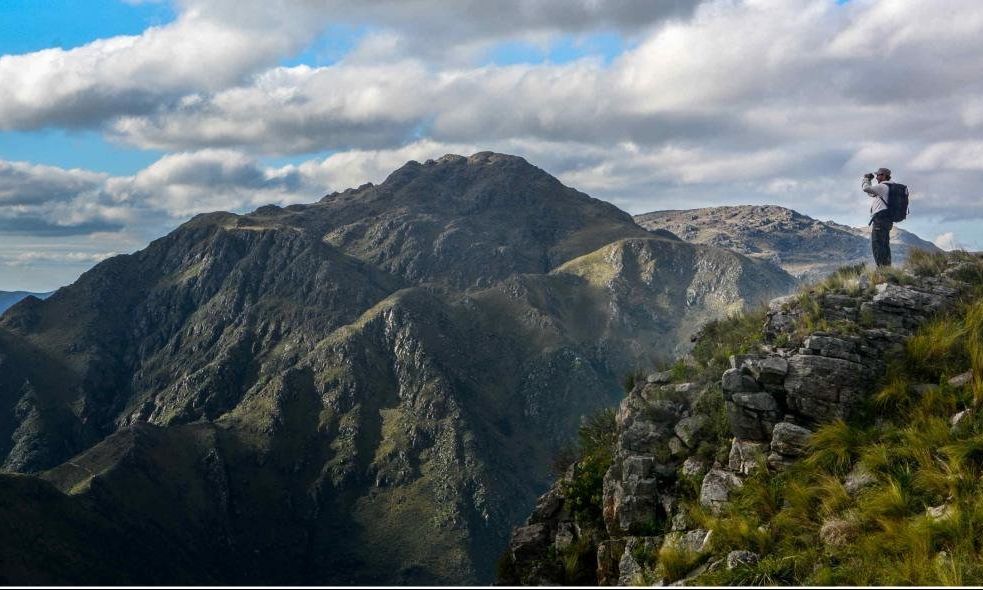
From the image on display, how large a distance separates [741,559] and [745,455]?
287 centimetres

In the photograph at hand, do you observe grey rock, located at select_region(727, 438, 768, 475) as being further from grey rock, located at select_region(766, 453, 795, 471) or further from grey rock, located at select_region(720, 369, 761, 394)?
grey rock, located at select_region(720, 369, 761, 394)

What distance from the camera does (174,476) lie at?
503ft

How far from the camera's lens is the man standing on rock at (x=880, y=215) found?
70.8 feet

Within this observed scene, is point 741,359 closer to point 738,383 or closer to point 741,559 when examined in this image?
point 738,383

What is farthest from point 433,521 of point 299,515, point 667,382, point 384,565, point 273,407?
point 667,382

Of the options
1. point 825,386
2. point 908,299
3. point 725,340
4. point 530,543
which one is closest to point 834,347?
point 825,386

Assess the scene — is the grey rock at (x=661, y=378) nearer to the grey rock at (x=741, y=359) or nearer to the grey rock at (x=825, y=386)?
the grey rock at (x=741, y=359)

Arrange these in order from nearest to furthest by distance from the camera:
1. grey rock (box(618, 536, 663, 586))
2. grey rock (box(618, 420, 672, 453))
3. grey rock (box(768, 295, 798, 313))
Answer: grey rock (box(618, 536, 663, 586)) → grey rock (box(618, 420, 672, 453)) → grey rock (box(768, 295, 798, 313))

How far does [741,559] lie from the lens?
11969 mm

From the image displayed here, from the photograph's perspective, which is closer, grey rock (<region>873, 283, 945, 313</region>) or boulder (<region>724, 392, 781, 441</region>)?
boulder (<region>724, 392, 781, 441</region>)

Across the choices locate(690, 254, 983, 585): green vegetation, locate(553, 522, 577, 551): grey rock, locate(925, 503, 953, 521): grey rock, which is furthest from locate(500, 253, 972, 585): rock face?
locate(925, 503, 953, 521): grey rock

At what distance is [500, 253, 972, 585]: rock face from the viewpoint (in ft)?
45.7

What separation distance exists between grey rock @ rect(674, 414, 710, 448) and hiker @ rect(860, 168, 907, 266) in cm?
990

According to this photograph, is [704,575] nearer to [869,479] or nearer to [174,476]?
[869,479]
